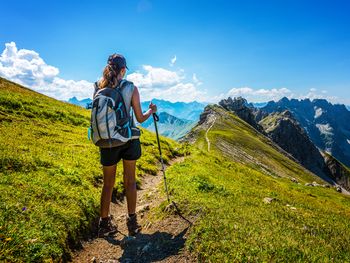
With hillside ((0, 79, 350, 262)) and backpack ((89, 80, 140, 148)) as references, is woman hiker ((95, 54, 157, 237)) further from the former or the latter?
hillside ((0, 79, 350, 262))

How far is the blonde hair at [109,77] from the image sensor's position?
7.55 meters

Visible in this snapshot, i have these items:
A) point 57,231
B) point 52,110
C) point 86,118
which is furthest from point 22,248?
point 86,118

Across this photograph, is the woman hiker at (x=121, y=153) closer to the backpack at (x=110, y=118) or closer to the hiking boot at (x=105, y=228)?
the hiking boot at (x=105, y=228)

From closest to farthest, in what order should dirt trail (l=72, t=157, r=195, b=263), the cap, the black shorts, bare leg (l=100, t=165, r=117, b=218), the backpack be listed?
dirt trail (l=72, t=157, r=195, b=263) → the backpack → the cap → the black shorts → bare leg (l=100, t=165, r=117, b=218)

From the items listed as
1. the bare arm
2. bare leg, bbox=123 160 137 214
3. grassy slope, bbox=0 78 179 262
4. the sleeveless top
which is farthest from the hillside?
the sleeveless top

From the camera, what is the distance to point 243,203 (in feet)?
37.4

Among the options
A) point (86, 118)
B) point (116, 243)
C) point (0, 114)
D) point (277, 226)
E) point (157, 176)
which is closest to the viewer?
point (116, 243)

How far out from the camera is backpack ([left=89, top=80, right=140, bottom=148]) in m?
7.29

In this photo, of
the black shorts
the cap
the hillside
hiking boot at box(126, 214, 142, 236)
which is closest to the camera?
the hillside

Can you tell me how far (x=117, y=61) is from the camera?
25.3 ft

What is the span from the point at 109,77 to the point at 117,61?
0.52 m

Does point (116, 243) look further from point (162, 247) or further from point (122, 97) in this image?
point (122, 97)

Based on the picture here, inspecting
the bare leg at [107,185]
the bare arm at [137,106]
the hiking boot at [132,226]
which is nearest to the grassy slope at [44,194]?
the bare leg at [107,185]

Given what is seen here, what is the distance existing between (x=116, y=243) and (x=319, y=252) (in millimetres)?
5367
